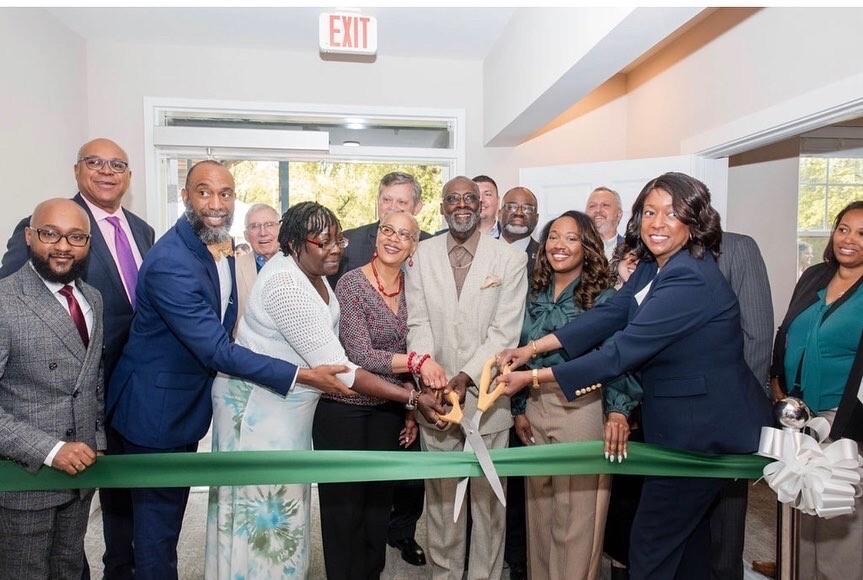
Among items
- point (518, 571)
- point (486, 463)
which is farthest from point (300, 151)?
point (486, 463)

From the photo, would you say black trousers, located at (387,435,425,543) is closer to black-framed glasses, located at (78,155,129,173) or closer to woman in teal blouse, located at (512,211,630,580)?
woman in teal blouse, located at (512,211,630,580)

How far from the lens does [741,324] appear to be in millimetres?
2783

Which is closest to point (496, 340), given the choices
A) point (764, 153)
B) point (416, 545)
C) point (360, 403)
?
point (360, 403)

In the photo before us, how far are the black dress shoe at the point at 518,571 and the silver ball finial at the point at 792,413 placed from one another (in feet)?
5.17

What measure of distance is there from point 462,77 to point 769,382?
12.3ft

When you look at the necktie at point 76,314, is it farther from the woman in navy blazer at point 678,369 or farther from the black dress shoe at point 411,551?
the black dress shoe at point 411,551

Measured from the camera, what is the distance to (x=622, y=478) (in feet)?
9.78

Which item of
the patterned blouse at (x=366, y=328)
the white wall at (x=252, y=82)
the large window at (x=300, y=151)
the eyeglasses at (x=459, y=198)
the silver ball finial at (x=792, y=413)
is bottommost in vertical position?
the silver ball finial at (x=792, y=413)

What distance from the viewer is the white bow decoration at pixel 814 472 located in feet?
6.12

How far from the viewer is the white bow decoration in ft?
6.12

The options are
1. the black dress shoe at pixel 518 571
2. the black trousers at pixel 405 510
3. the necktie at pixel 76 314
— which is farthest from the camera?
the black trousers at pixel 405 510

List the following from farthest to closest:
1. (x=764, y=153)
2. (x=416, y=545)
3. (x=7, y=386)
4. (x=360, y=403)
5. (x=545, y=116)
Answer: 1. (x=764, y=153)
2. (x=545, y=116)
3. (x=416, y=545)
4. (x=360, y=403)
5. (x=7, y=386)

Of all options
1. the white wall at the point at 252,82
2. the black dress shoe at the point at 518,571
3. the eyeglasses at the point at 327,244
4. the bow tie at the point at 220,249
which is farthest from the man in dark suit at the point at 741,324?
the white wall at the point at 252,82
